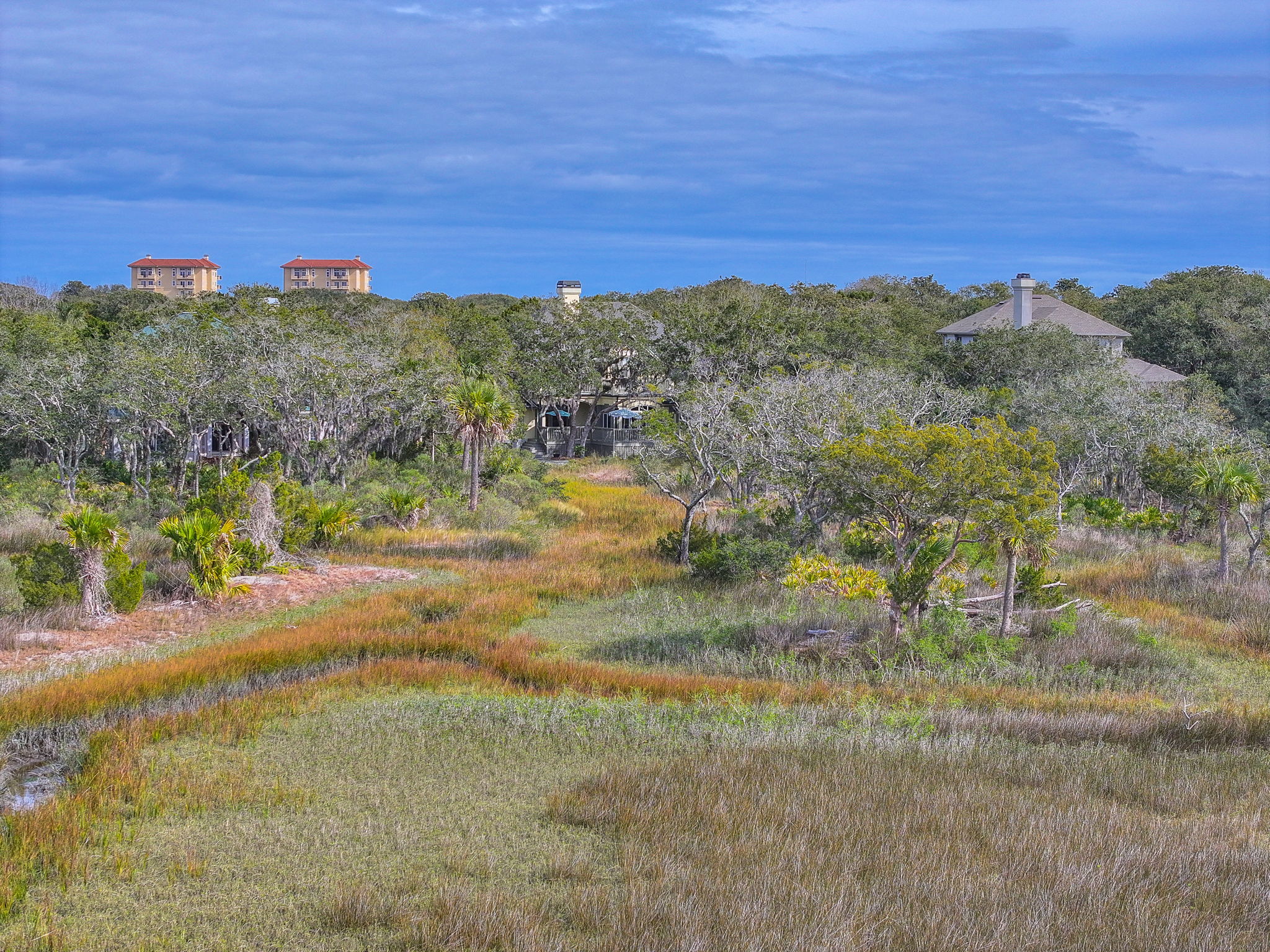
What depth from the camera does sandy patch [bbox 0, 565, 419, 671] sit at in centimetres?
1552

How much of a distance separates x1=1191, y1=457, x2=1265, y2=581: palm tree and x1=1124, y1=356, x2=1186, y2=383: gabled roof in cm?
2507

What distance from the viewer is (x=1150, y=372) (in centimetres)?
4941

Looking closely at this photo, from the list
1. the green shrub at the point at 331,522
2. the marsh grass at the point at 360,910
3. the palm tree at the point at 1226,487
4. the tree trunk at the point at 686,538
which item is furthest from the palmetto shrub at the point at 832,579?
the marsh grass at the point at 360,910

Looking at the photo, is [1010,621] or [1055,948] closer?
[1055,948]

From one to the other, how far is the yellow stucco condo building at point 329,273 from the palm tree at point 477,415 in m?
153

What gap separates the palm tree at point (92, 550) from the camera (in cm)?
1702

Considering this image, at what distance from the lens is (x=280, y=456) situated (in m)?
37.2

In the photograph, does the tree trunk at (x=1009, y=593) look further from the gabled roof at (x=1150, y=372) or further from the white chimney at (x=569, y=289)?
the white chimney at (x=569, y=289)

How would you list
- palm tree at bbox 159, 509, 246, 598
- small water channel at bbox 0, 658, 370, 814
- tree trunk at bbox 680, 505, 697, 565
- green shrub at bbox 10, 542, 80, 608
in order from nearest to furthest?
small water channel at bbox 0, 658, 370, 814
green shrub at bbox 10, 542, 80, 608
palm tree at bbox 159, 509, 246, 598
tree trunk at bbox 680, 505, 697, 565

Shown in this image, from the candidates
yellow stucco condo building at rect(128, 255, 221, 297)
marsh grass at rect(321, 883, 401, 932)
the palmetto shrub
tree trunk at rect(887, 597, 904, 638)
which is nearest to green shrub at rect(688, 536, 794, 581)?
the palmetto shrub

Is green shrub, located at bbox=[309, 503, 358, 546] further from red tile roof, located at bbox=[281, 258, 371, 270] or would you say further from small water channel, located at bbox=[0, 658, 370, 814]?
red tile roof, located at bbox=[281, 258, 371, 270]

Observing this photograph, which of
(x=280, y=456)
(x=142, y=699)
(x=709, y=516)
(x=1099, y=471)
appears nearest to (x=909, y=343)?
(x=1099, y=471)

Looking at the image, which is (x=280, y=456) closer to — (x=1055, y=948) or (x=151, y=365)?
(x=151, y=365)

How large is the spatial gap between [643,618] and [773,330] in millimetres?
34036
